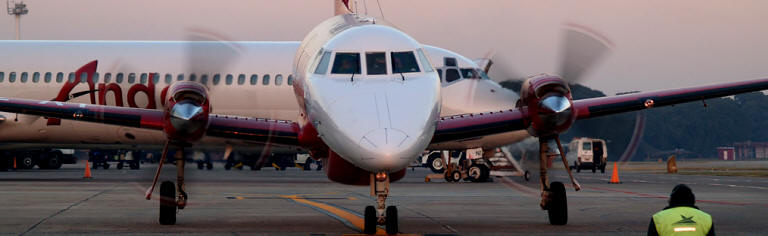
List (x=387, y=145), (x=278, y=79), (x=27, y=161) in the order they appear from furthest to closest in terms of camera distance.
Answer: (x=27, y=161), (x=278, y=79), (x=387, y=145)

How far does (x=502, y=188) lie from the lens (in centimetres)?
2745

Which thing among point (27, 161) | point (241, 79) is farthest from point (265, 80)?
point (27, 161)

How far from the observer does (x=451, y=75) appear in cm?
2638

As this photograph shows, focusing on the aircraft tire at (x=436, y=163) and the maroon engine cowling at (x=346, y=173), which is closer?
the maroon engine cowling at (x=346, y=173)

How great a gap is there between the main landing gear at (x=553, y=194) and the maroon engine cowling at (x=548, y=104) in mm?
560

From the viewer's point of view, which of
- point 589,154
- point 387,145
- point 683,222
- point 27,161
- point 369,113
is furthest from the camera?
point 589,154

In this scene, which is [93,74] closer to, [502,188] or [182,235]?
[502,188]

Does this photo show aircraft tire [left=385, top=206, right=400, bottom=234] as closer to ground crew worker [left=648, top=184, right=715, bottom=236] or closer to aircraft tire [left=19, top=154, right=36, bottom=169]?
ground crew worker [left=648, top=184, right=715, bottom=236]

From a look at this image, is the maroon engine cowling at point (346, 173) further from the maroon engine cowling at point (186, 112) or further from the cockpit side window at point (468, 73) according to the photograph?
the cockpit side window at point (468, 73)

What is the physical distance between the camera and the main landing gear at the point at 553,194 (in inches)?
580

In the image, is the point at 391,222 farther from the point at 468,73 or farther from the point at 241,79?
the point at 241,79

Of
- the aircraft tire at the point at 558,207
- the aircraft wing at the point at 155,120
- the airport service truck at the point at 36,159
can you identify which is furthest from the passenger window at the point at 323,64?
the airport service truck at the point at 36,159

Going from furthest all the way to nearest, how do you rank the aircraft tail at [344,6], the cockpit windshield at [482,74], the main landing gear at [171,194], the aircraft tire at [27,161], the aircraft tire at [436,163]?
the aircraft tire at [27,161]
the aircraft tire at [436,163]
the cockpit windshield at [482,74]
the aircraft tail at [344,6]
the main landing gear at [171,194]

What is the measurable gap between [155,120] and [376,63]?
409 centimetres
